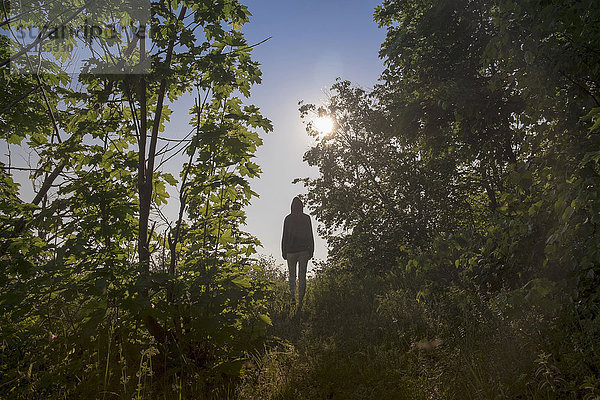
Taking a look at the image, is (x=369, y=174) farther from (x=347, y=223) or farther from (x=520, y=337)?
(x=520, y=337)

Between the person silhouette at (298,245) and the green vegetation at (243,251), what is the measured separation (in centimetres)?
231

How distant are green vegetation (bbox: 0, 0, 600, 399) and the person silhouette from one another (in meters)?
2.31

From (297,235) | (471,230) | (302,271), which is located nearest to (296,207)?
(297,235)

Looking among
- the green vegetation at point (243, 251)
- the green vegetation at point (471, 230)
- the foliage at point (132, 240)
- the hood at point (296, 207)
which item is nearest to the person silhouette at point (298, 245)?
the hood at point (296, 207)

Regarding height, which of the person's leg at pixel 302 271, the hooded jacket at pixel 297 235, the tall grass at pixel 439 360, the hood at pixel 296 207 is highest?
the hood at pixel 296 207

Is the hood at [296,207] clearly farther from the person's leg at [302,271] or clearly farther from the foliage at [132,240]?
the foliage at [132,240]

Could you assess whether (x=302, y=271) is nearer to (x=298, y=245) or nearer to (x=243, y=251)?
(x=298, y=245)

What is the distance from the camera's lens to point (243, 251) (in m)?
4.77

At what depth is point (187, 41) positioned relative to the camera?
4254mm

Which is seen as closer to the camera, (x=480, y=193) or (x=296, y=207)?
(x=480, y=193)

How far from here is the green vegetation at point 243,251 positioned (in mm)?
3344

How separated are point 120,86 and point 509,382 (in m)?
5.40

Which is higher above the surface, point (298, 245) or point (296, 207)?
point (296, 207)

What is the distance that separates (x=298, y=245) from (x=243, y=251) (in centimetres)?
418
